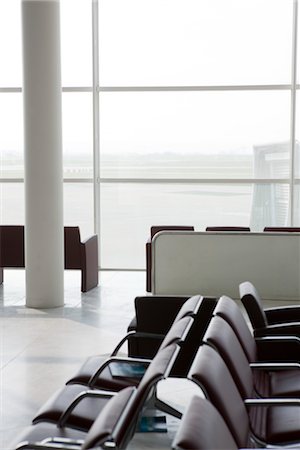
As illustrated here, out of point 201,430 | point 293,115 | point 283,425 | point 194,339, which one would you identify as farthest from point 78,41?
point 201,430

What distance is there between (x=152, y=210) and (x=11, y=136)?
8.13 feet

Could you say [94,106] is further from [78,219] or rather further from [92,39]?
[78,219]

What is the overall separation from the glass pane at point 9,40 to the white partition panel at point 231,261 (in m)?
4.54

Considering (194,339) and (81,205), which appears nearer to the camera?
(194,339)

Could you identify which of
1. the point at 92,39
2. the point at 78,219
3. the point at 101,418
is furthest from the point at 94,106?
the point at 101,418

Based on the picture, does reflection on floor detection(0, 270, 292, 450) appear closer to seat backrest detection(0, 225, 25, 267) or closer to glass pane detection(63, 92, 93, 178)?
seat backrest detection(0, 225, 25, 267)

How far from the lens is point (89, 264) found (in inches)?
373

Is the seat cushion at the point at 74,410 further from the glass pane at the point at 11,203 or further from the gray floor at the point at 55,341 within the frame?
the glass pane at the point at 11,203

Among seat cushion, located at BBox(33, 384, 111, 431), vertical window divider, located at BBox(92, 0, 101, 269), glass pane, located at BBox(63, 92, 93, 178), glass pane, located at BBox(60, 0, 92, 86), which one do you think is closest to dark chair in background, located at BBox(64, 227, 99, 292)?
vertical window divider, located at BBox(92, 0, 101, 269)

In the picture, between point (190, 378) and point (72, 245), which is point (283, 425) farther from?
point (72, 245)

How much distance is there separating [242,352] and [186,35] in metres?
8.10

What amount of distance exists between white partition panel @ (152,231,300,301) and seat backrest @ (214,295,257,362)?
3817mm

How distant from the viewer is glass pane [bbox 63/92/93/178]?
1132 centimetres

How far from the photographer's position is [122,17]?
37.1 feet
